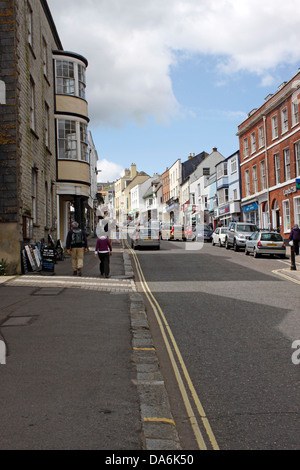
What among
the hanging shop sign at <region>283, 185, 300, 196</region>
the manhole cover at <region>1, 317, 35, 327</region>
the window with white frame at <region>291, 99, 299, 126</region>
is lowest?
the manhole cover at <region>1, 317, 35, 327</region>

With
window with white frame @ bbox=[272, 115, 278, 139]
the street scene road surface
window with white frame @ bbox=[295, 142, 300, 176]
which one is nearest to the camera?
the street scene road surface

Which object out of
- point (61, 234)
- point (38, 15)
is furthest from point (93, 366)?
point (61, 234)

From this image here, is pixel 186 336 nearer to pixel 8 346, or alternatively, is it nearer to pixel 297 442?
pixel 8 346

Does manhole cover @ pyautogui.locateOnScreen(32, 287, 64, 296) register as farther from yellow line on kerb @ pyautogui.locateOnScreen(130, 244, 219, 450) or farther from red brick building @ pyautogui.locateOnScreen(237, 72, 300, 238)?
red brick building @ pyautogui.locateOnScreen(237, 72, 300, 238)

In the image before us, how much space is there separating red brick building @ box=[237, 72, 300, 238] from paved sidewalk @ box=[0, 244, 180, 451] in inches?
924

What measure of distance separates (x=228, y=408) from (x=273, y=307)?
550 cm

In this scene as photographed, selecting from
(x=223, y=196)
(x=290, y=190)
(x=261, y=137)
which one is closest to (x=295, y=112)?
(x=290, y=190)

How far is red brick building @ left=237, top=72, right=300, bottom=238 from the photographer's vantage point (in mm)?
30266

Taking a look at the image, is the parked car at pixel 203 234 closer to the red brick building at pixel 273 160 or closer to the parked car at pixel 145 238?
the red brick building at pixel 273 160

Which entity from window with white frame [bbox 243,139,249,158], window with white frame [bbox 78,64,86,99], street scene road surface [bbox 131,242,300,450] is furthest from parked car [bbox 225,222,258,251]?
window with white frame [bbox 243,139,249,158]

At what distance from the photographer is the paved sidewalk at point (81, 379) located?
12.0 feet

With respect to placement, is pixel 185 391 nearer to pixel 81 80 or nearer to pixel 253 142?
pixel 81 80

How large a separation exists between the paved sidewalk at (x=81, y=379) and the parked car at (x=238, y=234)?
18072mm

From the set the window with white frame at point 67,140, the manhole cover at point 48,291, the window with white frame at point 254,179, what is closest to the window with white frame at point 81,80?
the window with white frame at point 67,140
